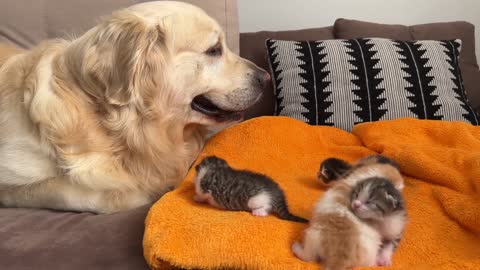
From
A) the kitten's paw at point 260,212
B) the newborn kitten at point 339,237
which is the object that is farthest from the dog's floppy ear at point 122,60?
the newborn kitten at point 339,237

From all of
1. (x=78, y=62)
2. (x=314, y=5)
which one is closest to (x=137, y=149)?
(x=78, y=62)

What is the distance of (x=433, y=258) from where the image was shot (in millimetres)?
846

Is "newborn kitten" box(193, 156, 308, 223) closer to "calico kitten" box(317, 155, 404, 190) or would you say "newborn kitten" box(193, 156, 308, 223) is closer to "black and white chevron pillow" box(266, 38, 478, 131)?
"calico kitten" box(317, 155, 404, 190)

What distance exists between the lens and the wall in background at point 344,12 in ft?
7.23

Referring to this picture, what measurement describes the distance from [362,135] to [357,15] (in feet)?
3.33

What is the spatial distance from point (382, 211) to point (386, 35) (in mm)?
1346

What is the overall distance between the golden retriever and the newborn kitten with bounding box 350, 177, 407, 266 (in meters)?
0.57

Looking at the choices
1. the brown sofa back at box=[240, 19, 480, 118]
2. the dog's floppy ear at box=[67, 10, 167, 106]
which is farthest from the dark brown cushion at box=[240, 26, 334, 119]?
the dog's floppy ear at box=[67, 10, 167, 106]

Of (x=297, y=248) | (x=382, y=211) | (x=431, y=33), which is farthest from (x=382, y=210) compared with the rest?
(x=431, y=33)

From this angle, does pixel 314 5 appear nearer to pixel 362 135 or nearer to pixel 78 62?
pixel 362 135

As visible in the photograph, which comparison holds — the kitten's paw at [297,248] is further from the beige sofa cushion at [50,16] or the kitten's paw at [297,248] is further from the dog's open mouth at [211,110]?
the beige sofa cushion at [50,16]

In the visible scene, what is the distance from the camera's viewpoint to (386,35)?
6.33ft

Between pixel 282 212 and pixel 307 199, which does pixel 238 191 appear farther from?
pixel 307 199

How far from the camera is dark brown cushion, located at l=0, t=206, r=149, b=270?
0.87 metres
